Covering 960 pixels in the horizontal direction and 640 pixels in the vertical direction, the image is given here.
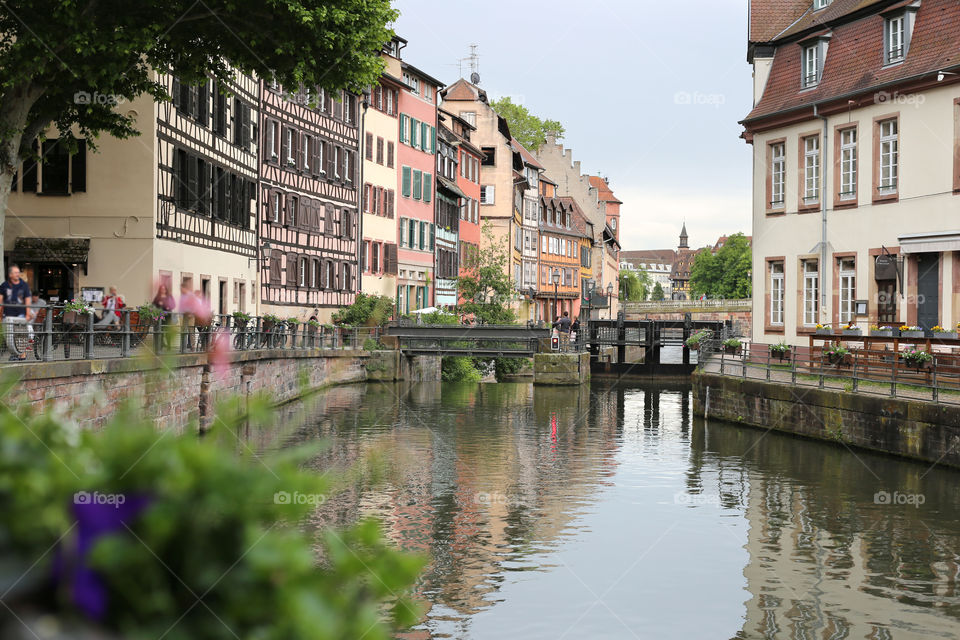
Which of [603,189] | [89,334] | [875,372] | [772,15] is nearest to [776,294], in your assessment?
[772,15]

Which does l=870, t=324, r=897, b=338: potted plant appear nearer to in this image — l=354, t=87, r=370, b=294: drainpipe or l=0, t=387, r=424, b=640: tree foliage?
l=0, t=387, r=424, b=640: tree foliage

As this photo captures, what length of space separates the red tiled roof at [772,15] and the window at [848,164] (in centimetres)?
451

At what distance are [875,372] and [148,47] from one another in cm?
1522

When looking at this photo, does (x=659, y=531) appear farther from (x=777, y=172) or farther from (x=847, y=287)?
(x=777, y=172)

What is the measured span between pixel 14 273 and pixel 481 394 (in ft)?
83.0

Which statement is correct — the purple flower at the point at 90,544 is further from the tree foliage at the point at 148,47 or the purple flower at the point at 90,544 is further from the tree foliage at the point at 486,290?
the tree foliage at the point at 486,290

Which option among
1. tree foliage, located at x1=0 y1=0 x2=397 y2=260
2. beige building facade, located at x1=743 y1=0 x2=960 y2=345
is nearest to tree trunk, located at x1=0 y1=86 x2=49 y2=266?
tree foliage, located at x1=0 y1=0 x2=397 y2=260

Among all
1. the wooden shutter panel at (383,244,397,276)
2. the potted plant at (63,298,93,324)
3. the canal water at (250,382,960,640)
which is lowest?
the canal water at (250,382,960,640)

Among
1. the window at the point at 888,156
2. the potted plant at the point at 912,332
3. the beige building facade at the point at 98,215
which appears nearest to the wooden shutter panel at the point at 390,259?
the beige building facade at the point at 98,215

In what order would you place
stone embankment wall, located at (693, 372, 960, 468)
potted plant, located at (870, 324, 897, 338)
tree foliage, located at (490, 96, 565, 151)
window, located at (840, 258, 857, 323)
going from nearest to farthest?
stone embankment wall, located at (693, 372, 960, 468)
potted plant, located at (870, 324, 897, 338)
window, located at (840, 258, 857, 323)
tree foliage, located at (490, 96, 565, 151)

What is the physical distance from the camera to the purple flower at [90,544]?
Answer: 1.70 m

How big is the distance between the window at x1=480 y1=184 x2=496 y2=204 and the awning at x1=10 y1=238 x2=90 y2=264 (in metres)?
45.6

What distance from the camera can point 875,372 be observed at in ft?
75.5

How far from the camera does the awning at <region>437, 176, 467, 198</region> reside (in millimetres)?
57906
